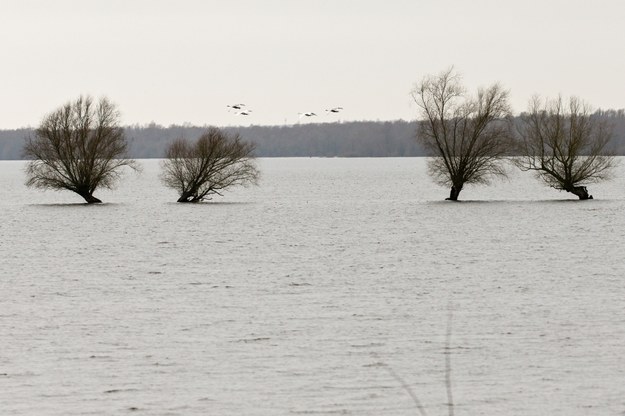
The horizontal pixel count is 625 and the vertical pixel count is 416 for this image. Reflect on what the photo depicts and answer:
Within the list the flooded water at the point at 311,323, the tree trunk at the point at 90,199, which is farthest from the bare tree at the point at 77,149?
the flooded water at the point at 311,323

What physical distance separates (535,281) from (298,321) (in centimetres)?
1008

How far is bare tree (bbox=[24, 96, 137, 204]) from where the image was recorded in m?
77.4

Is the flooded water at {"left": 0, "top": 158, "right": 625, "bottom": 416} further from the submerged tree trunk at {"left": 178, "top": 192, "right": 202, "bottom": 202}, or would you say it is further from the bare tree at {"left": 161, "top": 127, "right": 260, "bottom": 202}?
the submerged tree trunk at {"left": 178, "top": 192, "right": 202, "bottom": 202}

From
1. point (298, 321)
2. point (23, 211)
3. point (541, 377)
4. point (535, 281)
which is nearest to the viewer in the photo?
point (541, 377)

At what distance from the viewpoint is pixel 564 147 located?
7725cm

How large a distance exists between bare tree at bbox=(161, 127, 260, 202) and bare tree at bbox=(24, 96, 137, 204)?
321cm

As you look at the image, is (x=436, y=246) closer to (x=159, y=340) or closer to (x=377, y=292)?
(x=377, y=292)

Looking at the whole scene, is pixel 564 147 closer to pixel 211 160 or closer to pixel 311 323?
pixel 211 160

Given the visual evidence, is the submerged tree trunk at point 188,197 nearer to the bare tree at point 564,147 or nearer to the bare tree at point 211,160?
the bare tree at point 211,160

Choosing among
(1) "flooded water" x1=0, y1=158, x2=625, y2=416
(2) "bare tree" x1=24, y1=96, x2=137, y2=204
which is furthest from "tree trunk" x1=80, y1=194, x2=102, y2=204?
(1) "flooded water" x1=0, y1=158, x2=625, y2=416

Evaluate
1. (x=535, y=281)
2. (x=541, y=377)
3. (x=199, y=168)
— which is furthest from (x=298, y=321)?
(x=199, y=168)

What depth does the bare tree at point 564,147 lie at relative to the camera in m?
77.1

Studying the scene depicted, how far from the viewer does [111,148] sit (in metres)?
78.2

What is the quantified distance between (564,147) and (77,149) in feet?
111
